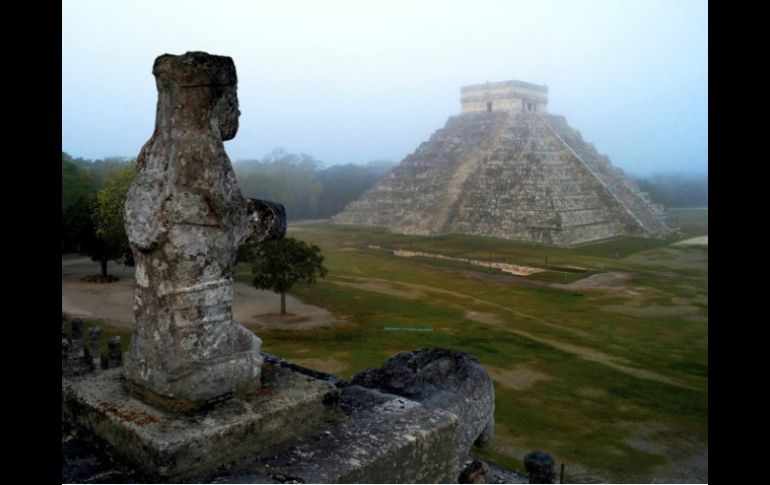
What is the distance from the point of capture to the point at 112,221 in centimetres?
2238

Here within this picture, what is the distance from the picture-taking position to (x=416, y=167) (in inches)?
2389

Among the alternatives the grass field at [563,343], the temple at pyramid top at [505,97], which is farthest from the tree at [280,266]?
the temple at pyramid top at [505,97]

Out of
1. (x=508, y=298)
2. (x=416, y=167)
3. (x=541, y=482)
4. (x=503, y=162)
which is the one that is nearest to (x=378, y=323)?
(x=508, y=298)

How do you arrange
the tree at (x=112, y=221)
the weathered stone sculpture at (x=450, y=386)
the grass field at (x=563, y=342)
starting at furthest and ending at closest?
the tree at (x=112, y=221) → the grass field at (x=563, y=342) → the weathered stone sculpture at (x=450, y=386)

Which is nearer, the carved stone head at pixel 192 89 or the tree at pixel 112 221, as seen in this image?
the carved stone head at pixel 192 89

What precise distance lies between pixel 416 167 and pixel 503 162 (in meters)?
10.0

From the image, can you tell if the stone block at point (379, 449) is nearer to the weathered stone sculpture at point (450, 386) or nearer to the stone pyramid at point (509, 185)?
the weathered stone sculpture at point (450, 386)

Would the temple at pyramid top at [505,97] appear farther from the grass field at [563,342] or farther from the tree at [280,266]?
the tree at [280,266]

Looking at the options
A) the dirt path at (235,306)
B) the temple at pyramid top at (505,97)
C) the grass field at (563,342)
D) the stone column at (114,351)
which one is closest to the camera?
the grass field at (563,342)

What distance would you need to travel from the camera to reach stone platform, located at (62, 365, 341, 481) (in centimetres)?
297

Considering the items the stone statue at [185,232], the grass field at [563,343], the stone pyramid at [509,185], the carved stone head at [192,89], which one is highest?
the stone pyramid at [509,185]

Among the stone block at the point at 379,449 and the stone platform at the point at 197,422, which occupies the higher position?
the stone platform at the point at 197,422

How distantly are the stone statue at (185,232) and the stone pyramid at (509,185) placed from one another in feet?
130

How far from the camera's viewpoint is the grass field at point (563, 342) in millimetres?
10398
